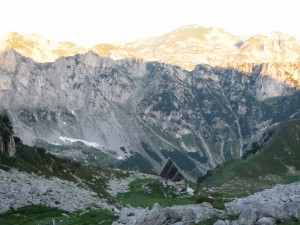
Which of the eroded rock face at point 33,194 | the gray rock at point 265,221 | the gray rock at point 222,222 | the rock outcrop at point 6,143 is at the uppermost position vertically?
the gray rock at point 265,221

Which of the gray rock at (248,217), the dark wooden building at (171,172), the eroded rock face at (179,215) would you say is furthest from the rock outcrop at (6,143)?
the gray rock at (248,217)

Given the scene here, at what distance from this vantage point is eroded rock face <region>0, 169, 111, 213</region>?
48406mm

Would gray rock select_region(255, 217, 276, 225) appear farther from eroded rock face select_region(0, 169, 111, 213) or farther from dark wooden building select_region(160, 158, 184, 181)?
dark wooden building select_region(160, 158, 184, 181)

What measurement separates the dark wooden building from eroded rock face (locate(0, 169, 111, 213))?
129 ft

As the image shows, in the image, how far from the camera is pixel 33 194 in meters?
51.7

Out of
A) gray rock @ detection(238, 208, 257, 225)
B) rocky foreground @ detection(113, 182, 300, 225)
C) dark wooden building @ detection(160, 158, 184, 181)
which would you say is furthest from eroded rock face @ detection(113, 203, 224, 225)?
dark wooden building @ detection(160, 158, 184, 181)

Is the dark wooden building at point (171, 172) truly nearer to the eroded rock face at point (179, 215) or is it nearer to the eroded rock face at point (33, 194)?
the eroded rock face at point (33, 194)

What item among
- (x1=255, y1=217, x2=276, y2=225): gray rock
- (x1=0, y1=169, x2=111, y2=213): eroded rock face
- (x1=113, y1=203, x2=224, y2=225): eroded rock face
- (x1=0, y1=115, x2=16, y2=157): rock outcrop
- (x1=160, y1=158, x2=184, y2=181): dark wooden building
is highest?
(x1=255, y1=217, x2=276, y2=225): gray rock

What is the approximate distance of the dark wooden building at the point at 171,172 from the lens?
99000 mm

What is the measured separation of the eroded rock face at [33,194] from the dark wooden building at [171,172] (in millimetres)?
39432

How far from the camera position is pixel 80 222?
3906 cm

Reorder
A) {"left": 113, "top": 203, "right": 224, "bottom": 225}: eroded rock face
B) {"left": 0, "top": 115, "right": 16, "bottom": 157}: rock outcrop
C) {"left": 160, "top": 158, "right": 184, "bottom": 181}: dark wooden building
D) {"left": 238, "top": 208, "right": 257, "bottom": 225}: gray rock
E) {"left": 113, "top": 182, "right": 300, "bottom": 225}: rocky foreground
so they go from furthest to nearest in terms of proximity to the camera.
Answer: {"left": 160, "top": 158, "right": 184, "bottom": 181}: dark wooden building, {"left": 0, "top": 115, "right": 16, "bottom": 157}: rock outcrop, {"left": 113, "top": 203, "right": 224, "bottom": 225}: eroded rock face, {"left": 113, "top": 182, "right": 300, "bottom": 225}: rocky foreground, {"left": 238, "top": 208, "right": 257, "bottom": 225}: gray rock

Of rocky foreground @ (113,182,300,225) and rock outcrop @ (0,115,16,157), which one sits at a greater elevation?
rocky foreground @ (113,182,300,225)

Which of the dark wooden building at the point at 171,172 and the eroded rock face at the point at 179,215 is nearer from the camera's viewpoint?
the eroded rock face at the point at 179,215
